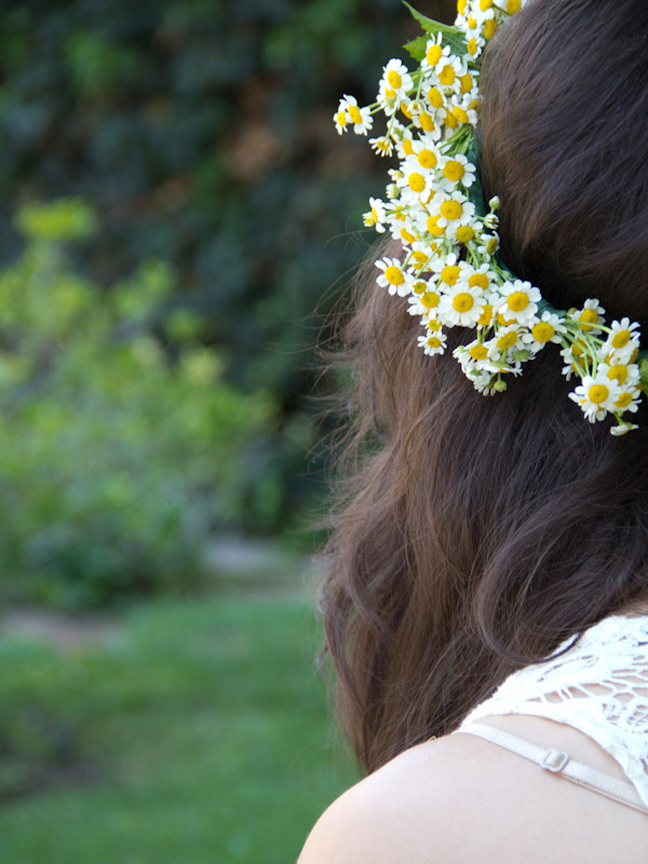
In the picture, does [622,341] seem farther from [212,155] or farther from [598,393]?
[212,155]

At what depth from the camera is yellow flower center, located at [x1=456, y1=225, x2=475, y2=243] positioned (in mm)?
993

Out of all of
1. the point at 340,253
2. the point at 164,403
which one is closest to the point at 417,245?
the point at 164,403

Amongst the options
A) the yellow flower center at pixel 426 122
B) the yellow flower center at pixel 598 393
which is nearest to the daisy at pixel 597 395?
the yellow flower center at pixel 598 393

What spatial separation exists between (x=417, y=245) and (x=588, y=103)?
0.74ft

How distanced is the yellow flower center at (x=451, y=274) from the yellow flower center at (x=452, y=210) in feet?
0.16

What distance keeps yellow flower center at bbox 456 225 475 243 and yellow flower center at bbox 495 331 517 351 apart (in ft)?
0.37

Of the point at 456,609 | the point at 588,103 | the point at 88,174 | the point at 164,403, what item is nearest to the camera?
the point at 588,103

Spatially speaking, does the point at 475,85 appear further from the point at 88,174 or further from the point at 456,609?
the point at 88,174

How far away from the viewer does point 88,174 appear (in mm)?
9188

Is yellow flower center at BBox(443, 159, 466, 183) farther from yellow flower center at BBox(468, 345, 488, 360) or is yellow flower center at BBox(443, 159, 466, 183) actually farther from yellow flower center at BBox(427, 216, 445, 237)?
yellow flower center at BBox(468, 345, 488, 360)

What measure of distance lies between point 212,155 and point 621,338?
828 cm

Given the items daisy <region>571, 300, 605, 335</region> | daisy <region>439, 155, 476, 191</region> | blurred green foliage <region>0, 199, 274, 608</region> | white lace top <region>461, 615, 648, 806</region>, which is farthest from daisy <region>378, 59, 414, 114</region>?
blurred green foliage <region>0, 199, 274, 608</region>

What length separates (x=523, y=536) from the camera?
985mm

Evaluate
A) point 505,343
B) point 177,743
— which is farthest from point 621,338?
point 177,743
